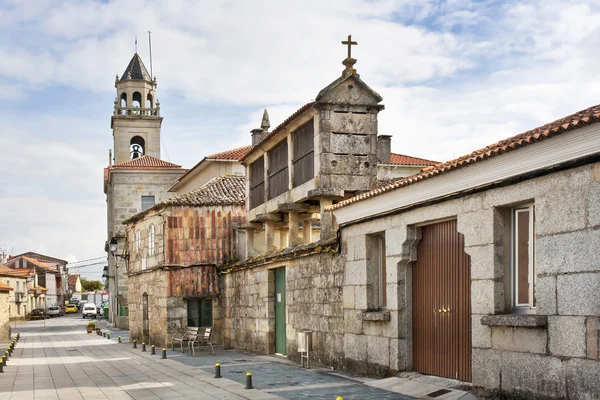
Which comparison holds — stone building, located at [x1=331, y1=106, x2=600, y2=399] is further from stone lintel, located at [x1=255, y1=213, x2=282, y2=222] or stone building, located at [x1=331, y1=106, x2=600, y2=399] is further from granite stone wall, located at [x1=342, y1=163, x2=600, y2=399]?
stone lintel, located at [x1=255, y1=213, x2=282, y2=222]

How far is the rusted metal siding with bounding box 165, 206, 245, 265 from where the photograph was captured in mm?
26375

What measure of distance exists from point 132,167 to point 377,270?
38.4 meters

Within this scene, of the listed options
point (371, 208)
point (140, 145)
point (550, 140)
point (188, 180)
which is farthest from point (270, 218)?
point (140, 145)

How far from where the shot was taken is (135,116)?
56312 mm

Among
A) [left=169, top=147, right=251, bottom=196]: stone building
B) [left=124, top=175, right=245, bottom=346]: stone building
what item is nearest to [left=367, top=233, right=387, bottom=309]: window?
[left=124, top=175, right=245, bottom=346]: stone building

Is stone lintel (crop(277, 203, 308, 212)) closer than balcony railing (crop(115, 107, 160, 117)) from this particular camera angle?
Yes

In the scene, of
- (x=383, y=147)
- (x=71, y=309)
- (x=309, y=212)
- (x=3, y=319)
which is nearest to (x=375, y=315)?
(x=309, y=212)

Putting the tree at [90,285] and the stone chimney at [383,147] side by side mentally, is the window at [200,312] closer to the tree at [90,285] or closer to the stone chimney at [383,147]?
the stone chimney at [383,147]

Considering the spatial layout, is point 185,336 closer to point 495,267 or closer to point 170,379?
point 170,379

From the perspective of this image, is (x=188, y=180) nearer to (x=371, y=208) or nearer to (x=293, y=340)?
Result: (x=293, y=340)

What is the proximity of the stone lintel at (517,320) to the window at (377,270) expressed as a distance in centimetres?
390

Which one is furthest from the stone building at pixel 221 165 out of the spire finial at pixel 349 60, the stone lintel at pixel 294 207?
the spire finial at pixel 349 60

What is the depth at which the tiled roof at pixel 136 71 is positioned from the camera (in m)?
55.9

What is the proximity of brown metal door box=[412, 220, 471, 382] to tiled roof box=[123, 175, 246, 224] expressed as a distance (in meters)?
14.6
